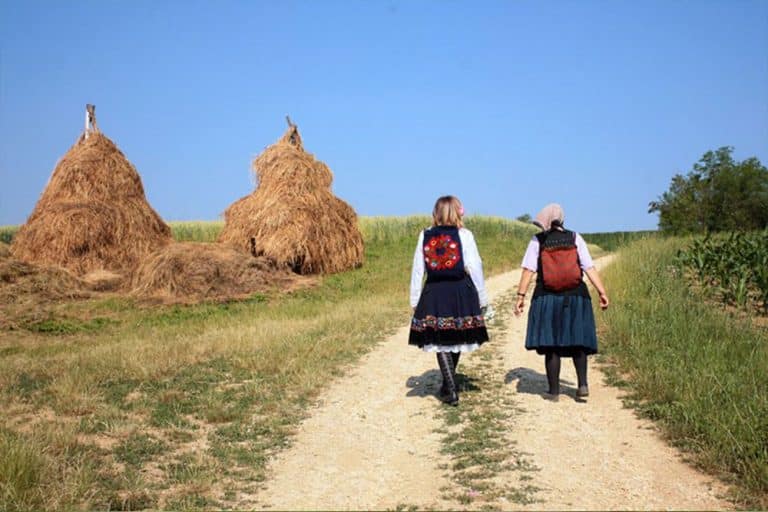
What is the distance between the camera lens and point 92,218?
21.5 metres

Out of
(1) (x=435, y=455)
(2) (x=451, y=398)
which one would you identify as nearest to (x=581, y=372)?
(2) (x=451, y=398)

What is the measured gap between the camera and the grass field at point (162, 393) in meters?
5.20

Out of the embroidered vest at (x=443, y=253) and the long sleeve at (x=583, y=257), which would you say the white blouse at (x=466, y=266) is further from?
the long sleeve at (x=583, y=257)

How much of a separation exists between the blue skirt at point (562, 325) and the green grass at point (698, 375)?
0.87m

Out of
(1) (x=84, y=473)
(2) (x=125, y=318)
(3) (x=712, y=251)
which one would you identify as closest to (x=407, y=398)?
(1) (x=84, y=473)

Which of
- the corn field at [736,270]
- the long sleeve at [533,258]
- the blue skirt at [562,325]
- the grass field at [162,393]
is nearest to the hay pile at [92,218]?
the grass field at [162,393]

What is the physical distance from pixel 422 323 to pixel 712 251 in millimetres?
12078

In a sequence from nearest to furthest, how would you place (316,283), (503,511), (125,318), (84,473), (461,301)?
1. (503,511)
2. (84,473)
3. (461,301)
4. (125,318)
5. (316,283)

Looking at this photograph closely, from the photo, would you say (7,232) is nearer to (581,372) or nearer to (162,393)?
(162,393)

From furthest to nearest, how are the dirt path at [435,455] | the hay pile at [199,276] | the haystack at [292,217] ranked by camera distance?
1. the haystack at [292,217]
2. the hay pile at [199,276]
3. the dirt path at [435,455]

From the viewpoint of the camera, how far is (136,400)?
7754 millimetres

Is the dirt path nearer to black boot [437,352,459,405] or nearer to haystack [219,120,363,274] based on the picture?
black boot [437,352,459,405]

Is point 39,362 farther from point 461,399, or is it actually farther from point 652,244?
point 652,244

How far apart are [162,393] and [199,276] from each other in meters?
10.4
